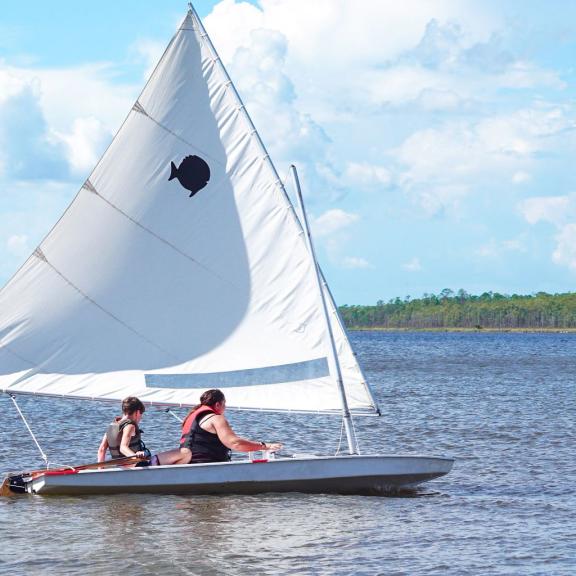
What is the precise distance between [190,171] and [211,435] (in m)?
4.07

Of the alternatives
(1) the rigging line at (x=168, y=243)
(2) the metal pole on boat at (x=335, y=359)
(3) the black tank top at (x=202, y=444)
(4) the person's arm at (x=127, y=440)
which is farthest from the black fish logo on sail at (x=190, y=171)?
(4) the person's arm at (x=127, y=440)

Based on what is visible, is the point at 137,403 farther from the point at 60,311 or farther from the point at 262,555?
the point at 262,555

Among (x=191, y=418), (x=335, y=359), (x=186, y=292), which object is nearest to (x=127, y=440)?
(x=191, y=418)

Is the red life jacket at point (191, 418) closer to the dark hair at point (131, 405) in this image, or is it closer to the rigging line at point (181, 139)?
the dark hair at point (131, 405)

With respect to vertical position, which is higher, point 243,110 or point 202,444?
point 243,110

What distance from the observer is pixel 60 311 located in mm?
18047

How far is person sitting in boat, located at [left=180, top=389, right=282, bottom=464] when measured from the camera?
1722 centimetres

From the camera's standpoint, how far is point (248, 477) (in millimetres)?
17594

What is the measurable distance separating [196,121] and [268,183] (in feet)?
4.89

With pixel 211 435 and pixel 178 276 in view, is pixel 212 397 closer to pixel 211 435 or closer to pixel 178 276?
pixel 211 435

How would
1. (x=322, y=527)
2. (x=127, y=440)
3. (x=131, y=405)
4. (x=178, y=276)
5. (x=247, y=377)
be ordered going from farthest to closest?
(x=178, y=276), (x=247, y=377), (x=127, y=440), (x=131, y=405), (x=322, y=527)

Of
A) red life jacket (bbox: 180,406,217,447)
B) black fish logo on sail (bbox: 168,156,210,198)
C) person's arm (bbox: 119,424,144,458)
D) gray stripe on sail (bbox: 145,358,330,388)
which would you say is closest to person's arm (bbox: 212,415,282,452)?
red life jacket (bbox: 180,406,217,447)

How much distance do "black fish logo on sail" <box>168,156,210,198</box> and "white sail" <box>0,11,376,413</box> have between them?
0.02 meters

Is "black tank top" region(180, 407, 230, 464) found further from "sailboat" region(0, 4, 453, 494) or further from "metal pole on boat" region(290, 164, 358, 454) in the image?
"metal pole on boat" region(290, 164, 358, 454)
